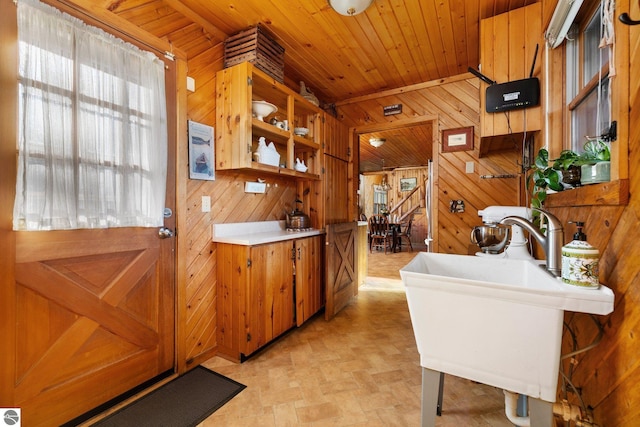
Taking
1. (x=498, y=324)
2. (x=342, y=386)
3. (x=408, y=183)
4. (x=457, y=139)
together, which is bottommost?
(x=342, y=386)

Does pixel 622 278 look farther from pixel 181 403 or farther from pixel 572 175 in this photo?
pixel 181 403

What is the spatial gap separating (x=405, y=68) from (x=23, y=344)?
3.52 metres

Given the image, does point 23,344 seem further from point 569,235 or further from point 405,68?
point 405,68

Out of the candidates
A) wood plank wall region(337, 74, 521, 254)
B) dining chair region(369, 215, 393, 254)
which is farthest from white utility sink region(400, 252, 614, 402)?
dining chair region(369, 215, 393, 254)

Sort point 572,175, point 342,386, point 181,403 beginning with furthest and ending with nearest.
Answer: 1. point 342,386
2. point 181,403
3. point 572,175

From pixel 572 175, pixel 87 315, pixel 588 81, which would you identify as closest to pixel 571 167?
pixel 572 175

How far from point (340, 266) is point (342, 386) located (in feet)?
4.59

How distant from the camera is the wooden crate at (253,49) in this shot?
2.13m

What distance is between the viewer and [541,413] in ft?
2.79

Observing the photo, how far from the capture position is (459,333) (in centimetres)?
95

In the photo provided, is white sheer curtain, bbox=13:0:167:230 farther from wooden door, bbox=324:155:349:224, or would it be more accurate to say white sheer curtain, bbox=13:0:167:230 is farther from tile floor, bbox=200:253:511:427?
wooden door, bbox=324:155:349:224

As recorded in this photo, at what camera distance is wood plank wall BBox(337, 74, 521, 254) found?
2730 millimetres

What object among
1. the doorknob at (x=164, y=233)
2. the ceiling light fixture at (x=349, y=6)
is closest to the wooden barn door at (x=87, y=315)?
the doorknob at (x=164, y=233)

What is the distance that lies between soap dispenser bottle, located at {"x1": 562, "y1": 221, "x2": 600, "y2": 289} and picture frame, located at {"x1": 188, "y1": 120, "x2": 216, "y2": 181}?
2123mm
